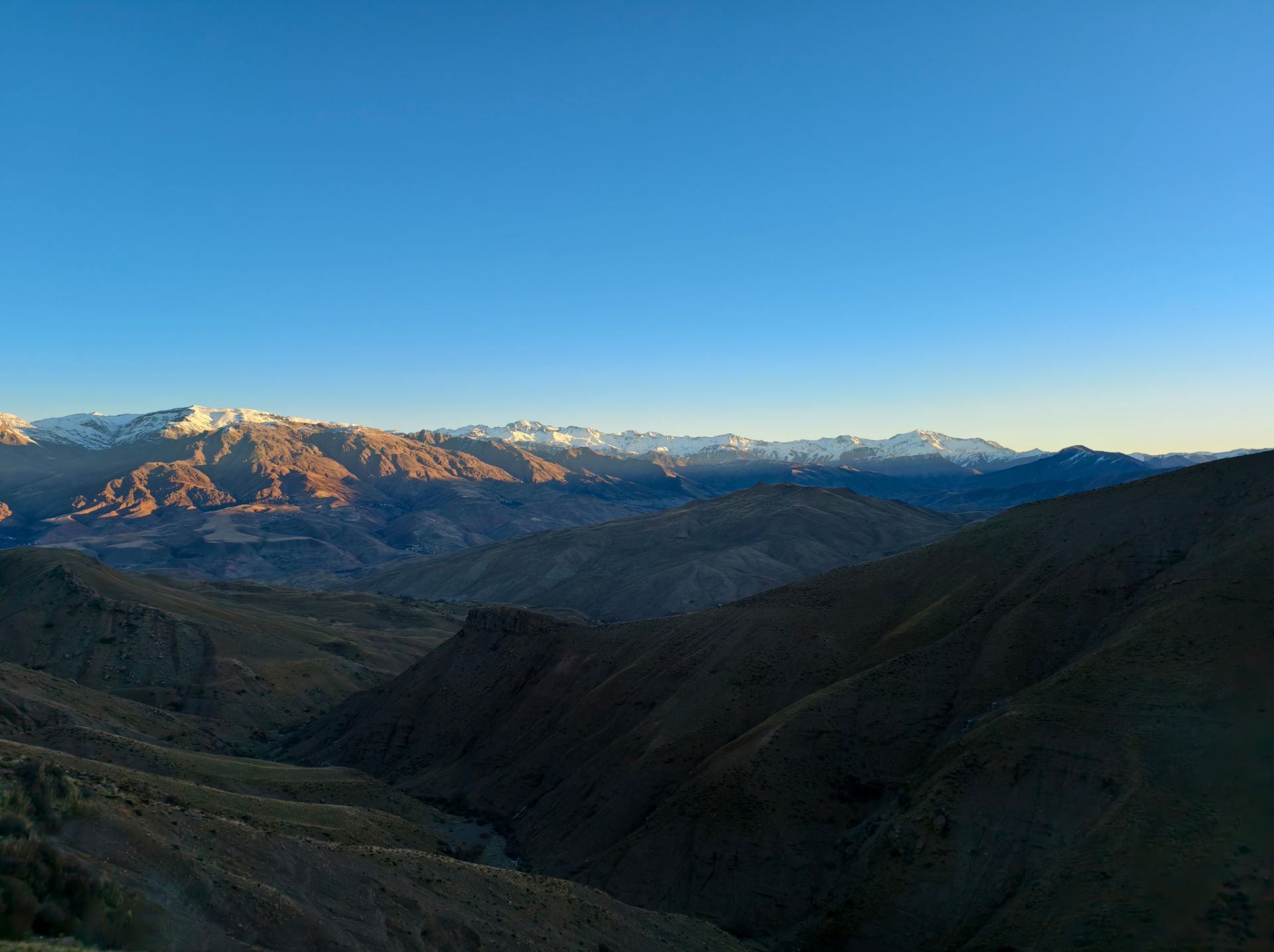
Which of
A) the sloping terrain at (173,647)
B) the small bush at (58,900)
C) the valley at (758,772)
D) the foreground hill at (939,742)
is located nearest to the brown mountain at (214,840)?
the small bush at (58,900)

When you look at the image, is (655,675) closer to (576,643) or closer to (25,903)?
(576,643)

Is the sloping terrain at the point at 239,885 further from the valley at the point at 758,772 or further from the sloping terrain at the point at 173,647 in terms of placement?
the sloping terrain at the point at 173,647

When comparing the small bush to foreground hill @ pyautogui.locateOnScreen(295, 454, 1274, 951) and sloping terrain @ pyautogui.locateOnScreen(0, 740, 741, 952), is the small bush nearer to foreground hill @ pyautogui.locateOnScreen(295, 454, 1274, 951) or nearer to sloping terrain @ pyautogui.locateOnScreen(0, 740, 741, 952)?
sloping terrain @ pyautogui.locateOnScreen(0, 740, 741, 952)

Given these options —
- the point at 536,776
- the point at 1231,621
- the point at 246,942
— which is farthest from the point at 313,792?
the point at 1231,621

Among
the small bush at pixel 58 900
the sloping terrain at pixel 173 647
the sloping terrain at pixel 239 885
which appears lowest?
the sloping terrain at pixel 173 647

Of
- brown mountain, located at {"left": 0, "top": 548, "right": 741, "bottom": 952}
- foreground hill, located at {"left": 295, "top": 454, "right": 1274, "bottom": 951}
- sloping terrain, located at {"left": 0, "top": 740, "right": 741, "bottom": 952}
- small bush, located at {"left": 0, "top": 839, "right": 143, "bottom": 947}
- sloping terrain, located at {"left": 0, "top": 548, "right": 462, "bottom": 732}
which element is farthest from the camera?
sloping terrain, located at {"left": 0, "top": 548, "right": 462, "bottom": 732}

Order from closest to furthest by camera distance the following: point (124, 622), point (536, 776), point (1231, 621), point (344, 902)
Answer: point (344, 902), point (1231, 621), point (536, 776), point (124, 622)

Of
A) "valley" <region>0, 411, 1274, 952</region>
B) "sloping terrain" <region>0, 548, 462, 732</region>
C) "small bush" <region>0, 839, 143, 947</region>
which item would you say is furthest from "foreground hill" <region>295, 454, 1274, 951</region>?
"small bush" <region>0, 839, 143, 947</region>
